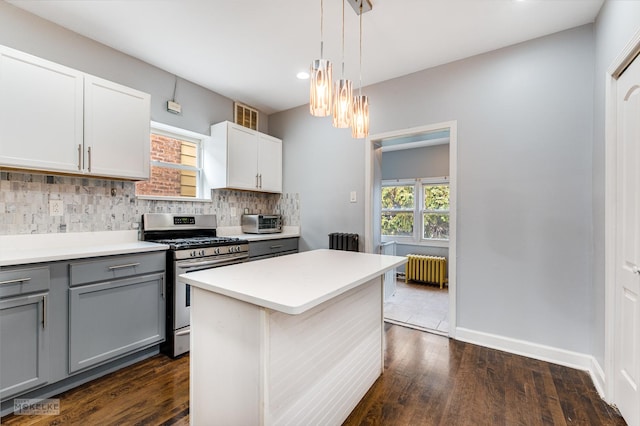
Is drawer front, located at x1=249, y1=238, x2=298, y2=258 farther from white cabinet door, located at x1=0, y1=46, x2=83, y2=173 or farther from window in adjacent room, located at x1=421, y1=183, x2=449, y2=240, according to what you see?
window in adjacent room, located at x1=421, y1=183, x2=449, y2=240

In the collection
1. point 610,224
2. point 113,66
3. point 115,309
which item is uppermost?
point 113,66

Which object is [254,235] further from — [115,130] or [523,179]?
[523,179]

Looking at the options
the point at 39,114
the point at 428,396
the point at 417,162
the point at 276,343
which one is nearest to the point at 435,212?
the point at 417,162

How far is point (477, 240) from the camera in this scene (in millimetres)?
2688

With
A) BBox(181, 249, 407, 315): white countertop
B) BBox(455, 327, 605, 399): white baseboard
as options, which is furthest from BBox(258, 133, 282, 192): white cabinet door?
BBox(455, 327, 605, 399): white baseboard

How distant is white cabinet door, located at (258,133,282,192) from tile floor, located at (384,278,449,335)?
2.21 meters

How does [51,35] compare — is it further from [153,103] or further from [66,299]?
[66,299]

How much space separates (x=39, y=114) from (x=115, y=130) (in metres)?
0.46

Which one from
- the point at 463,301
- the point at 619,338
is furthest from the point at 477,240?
the point at 619,338

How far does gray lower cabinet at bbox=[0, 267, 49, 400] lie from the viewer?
163 centimetres

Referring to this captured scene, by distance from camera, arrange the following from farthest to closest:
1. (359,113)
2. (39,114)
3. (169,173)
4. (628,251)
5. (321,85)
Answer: (169,173)
(39,114)
(359,113)
(628,251)
(321,85)

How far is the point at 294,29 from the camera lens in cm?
234

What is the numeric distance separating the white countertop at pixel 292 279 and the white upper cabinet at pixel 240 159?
1785mm

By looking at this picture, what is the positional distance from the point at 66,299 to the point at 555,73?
13.1ft
